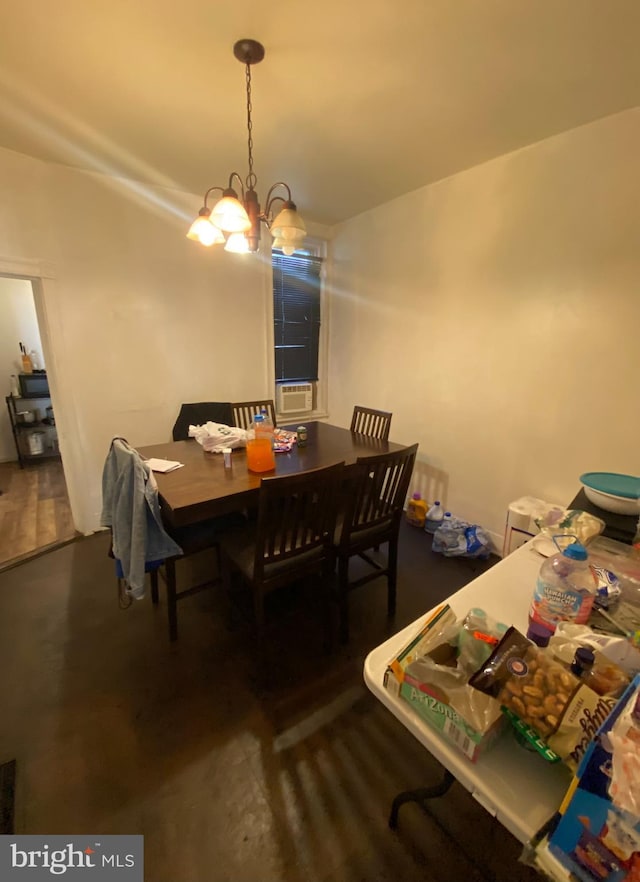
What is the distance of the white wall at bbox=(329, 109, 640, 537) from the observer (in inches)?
73.7

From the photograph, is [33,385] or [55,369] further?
[33,385]

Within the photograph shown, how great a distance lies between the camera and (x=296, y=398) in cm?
374

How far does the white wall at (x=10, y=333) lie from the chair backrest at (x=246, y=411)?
10.8 feet

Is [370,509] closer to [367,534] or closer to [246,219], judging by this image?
[367,534]

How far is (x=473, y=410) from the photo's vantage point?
260 centimetres

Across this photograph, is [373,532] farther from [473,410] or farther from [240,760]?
[473,410]

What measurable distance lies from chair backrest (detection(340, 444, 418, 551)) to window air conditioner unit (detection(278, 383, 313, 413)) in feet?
6.84

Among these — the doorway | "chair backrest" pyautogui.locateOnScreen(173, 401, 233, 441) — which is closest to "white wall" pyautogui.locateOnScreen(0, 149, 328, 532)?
"chair backrest" pyautogui.locateOnScreen(173, 401, 233, 441)

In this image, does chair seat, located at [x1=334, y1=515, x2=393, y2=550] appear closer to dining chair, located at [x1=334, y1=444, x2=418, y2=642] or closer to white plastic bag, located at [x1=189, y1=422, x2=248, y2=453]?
dining chair, located at [x1=334, y1=444, x2=418, y2=642]

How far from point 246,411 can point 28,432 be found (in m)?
3.24

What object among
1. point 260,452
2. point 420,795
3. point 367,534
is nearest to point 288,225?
point 260,452

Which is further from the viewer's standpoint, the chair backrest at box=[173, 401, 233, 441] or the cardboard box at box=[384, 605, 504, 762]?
the chair backrest at box=[173, 401, 233, 441]

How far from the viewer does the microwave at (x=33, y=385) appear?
420cm

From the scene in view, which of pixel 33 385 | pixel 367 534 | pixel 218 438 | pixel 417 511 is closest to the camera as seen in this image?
pixel 367 534
